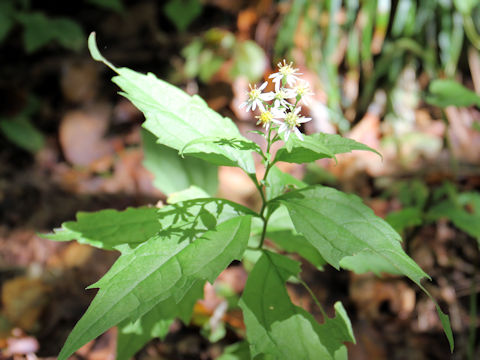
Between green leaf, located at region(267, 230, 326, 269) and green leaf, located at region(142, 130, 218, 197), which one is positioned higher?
green leaf, located at region(142, 130, 218, 197)

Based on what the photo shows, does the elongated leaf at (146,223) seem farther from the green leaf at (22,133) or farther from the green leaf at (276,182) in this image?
the green leaf at (22,133)

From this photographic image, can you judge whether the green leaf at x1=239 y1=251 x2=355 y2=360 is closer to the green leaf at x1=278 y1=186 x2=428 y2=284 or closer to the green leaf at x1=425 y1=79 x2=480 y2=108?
the green leaf at x1=278 y1=186 x2=428 y2=284

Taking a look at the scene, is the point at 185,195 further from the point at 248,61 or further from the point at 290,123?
the point at 248,61

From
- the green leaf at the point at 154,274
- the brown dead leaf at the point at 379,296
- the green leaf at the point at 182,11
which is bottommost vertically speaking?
the brown dead leaf at the point at 379,296

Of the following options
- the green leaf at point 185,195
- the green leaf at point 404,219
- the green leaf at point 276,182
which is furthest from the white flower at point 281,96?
the green leaf at point 404,219

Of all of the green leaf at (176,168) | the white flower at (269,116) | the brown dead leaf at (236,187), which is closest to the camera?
the white flower at (269,116)

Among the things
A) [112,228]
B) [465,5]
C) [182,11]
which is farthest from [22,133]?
[465,5]

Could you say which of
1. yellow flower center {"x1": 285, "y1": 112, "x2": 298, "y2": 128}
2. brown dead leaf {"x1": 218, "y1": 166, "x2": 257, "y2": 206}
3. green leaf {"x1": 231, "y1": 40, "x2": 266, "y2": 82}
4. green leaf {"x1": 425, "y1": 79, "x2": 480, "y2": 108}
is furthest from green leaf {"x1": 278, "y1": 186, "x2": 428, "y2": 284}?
green leaf {"x1": 231, "y1": 40, "x2": 266, "y2": 82}
